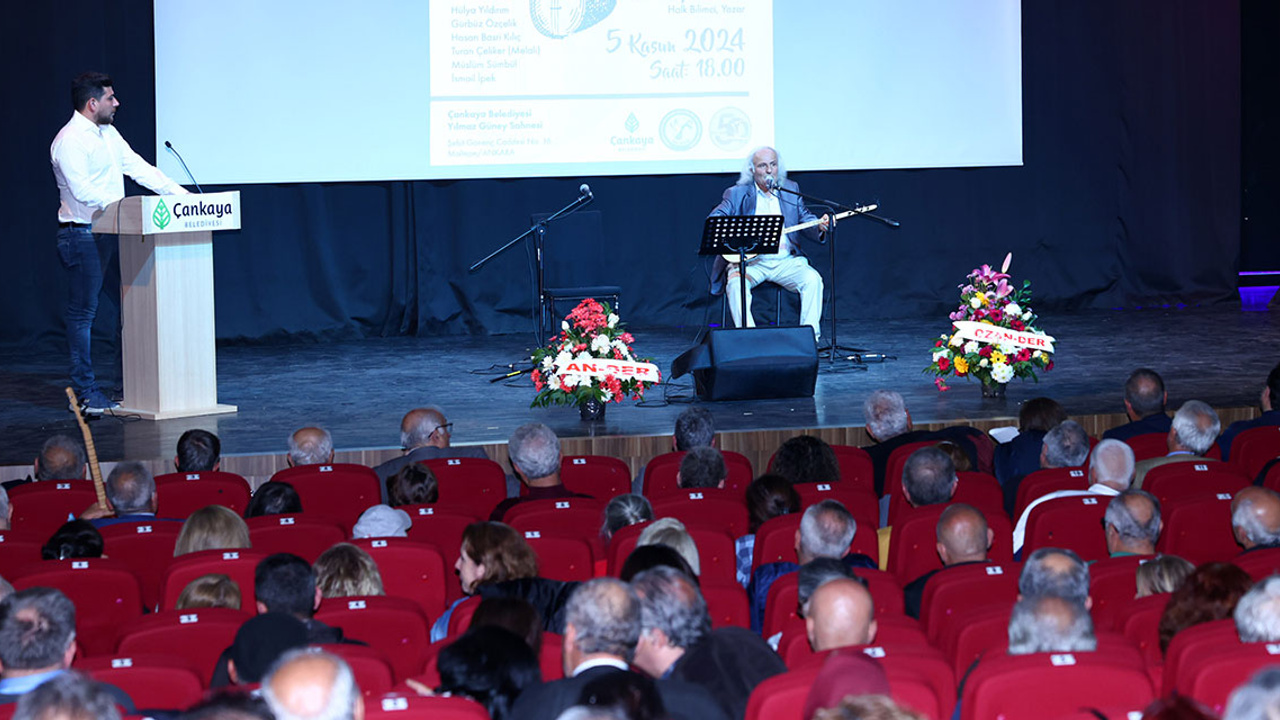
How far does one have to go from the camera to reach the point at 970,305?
321 inches

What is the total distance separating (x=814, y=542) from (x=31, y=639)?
82.1 inches

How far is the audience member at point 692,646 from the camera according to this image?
328cm

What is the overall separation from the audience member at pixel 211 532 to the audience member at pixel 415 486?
34.5 inches

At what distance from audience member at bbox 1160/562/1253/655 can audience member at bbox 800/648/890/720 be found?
1055mm

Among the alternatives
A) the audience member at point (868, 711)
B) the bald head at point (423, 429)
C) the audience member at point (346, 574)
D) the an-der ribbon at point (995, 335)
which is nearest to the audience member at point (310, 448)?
the bald head at point (423, 429)

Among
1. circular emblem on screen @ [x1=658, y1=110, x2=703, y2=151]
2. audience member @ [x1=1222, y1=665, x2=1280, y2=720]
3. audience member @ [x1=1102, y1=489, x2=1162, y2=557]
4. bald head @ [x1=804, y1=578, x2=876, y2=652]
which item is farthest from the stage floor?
audience member @ [x1=1222, y1=665, x2=1280, y2=720]

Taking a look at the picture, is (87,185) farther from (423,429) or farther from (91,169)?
(423,429)

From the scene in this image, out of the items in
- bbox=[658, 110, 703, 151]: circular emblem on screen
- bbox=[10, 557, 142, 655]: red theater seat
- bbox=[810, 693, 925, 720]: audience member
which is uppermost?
bbox=[658, 110, 703, 151]: circular emblem on screen

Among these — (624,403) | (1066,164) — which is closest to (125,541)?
(624,403)

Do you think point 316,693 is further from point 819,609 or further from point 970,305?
point 970,305

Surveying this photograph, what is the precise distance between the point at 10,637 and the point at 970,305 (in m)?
5.98

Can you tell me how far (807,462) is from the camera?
558 cm

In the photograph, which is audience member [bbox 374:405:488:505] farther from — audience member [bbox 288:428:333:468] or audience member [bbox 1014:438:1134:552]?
audience member [bbox 1014:438:1134:552]

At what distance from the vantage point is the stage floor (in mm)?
7441
